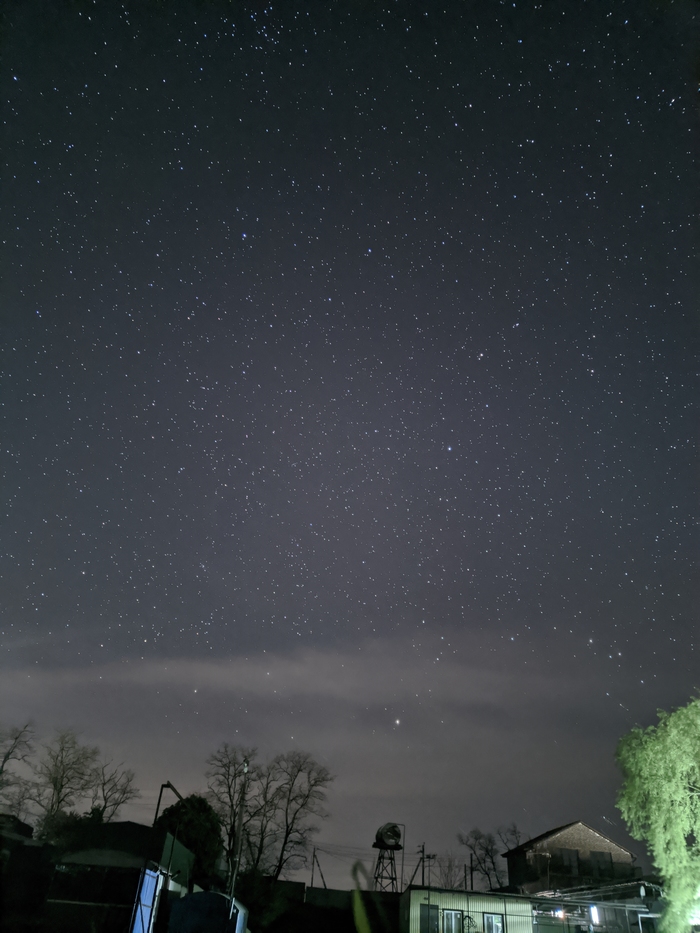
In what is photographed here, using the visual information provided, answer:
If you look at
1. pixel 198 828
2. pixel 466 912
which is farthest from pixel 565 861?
pixel 198 828

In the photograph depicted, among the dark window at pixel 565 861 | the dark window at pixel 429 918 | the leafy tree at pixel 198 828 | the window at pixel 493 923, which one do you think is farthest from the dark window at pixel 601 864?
the leafy tree at pixel 198 828

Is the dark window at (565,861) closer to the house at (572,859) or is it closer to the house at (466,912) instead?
the house at (572,859)

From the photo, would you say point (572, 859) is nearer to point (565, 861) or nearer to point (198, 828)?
point (565, 861)

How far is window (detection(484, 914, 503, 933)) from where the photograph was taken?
31008 mm

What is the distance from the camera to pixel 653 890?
91.1 feet

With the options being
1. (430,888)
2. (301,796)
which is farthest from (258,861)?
(430,888)

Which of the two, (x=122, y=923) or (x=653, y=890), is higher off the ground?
(x=653, y=890)

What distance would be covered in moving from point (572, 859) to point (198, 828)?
31502 mm

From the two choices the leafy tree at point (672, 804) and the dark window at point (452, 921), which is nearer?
the leafy tree at point (672, 804)

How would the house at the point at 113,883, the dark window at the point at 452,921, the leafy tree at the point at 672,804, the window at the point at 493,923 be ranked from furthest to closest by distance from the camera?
the dark window at the point at 452,921 < the window at the point at 493,923 < the house at the point at 113,883 < the leafy tree at the point at 672,804

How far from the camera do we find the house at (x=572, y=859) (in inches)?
1948

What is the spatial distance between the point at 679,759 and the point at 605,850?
130 feet

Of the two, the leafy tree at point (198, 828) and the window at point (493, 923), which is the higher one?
the leafy tree at point (198, 828)

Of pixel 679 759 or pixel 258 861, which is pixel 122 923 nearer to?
pixel 679 759
